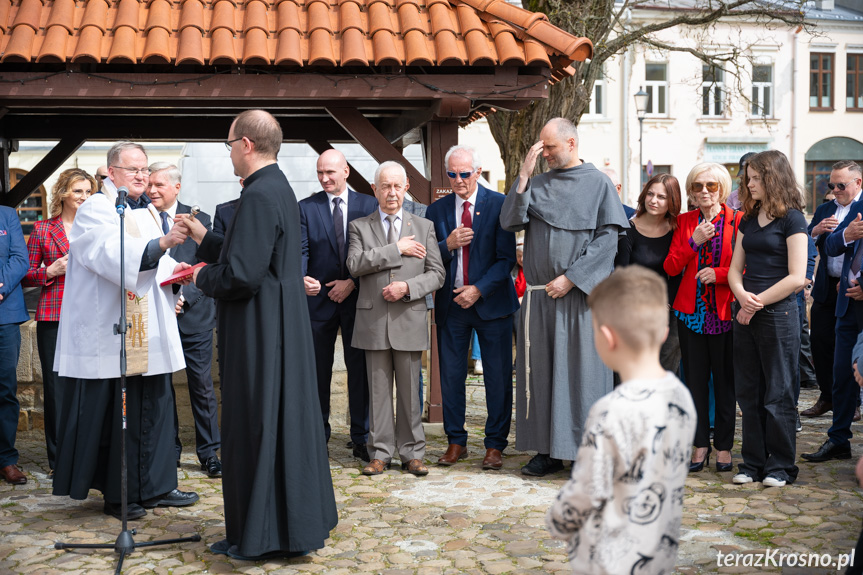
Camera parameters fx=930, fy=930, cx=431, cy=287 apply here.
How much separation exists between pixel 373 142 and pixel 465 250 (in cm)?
144

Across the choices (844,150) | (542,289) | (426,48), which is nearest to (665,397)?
(542,289)

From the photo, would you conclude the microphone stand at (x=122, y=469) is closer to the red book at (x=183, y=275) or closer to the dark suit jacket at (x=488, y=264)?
the red book at (x=183, y=275)

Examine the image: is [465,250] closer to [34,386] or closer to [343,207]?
[343,207]

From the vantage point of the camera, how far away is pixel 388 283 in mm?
6324

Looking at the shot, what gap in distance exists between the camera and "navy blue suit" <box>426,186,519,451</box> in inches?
257

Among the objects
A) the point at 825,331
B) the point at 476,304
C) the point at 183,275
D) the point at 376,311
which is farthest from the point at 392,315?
the point at 825,331

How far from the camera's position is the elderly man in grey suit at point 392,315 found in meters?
6.27

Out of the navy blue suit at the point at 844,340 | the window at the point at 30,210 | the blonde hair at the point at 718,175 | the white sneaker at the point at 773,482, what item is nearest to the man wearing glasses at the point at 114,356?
the blonde hair at the point at 718,175

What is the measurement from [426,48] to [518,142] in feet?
20.1

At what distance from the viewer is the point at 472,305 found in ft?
21.5

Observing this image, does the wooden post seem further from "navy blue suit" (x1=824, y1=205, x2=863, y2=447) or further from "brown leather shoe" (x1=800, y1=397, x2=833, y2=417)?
"brown leather shoe" (x1=800, y1=397, x2=833, y2=417)

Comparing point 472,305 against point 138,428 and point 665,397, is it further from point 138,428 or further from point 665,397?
point 665,397

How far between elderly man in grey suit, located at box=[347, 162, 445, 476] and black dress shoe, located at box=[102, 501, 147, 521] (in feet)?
5.04

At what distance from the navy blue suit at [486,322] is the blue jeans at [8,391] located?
289 centimetres
